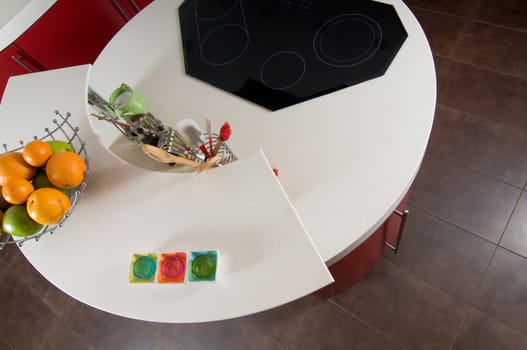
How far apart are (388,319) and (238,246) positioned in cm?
105

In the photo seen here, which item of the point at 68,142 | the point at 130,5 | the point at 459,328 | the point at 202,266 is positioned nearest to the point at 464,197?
the point at 459,328

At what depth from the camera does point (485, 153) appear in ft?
5.87

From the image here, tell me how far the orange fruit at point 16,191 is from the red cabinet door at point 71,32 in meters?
1.27

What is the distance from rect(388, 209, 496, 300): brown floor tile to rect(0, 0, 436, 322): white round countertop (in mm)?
881

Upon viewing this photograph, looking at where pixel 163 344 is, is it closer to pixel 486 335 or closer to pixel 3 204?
pixel 3 204

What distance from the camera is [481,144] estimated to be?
5.95 ft

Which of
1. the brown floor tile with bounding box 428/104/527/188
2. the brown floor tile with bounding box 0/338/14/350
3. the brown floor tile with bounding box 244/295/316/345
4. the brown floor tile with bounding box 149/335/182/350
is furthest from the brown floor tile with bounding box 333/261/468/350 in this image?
the brown floor tile with bounding box 0/338/14/350

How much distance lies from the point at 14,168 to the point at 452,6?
2.35 m

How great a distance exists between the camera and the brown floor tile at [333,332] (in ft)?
5.15

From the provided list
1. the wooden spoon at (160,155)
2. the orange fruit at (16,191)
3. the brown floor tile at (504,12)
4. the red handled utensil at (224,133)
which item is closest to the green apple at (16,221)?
the orange fruit at (16,191)

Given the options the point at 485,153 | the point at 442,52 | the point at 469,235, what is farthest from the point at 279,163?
the point at 442,52

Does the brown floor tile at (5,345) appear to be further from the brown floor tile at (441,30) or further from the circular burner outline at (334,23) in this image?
the brown floor tile at (441,30)

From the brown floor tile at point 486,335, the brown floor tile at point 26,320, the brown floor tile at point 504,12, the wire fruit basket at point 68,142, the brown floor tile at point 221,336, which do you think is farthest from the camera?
the brown floor tile at point 504,12

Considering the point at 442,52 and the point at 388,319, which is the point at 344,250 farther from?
the point at 442,52
